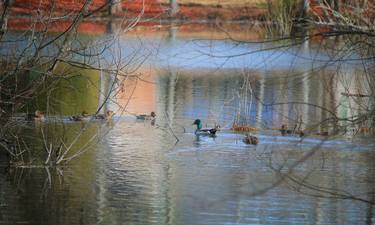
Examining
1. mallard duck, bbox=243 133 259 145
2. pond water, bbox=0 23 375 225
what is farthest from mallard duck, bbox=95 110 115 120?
mallard duck, bbox=243 133 259 145

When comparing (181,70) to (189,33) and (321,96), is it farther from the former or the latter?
(189,33)

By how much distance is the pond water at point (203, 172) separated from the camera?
8188 mm

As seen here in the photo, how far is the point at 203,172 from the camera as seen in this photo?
10250mm

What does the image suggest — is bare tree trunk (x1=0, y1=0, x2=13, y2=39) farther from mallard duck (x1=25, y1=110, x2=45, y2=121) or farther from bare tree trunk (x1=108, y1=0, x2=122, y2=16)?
mallard duck (x1=25, y1=110, x2=45, y2=121)

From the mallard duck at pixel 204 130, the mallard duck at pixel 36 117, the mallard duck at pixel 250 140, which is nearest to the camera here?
the mallard duck at pixel 250 140

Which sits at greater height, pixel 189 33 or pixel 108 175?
pixel 189 33

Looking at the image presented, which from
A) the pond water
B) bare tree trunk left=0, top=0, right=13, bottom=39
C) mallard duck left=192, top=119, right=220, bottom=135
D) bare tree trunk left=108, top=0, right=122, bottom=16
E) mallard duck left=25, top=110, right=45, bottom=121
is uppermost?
bare tree trunk left=108, top=0, right=122, bottom=16

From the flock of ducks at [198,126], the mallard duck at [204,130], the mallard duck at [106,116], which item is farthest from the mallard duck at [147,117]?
the mallard duck at [204,130]

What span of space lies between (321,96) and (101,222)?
378 inches

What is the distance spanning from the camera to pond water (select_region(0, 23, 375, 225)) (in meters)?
8.19

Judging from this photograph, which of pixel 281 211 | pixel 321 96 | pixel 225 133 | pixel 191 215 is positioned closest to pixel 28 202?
pixel 191 215

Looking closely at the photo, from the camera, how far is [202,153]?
11609 mm

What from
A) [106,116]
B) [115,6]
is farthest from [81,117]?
[115,6]

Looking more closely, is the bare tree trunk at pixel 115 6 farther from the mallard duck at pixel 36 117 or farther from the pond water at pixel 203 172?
the mallard duck at pixel 36 117
